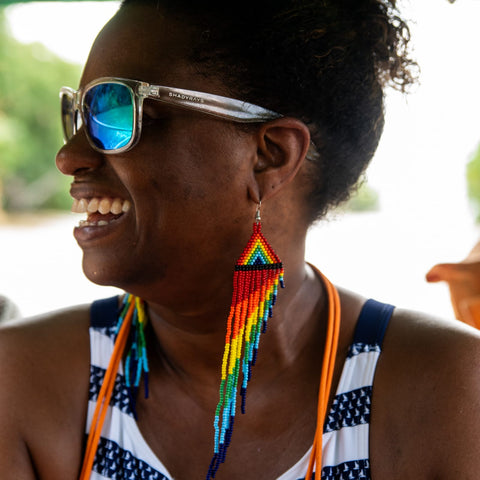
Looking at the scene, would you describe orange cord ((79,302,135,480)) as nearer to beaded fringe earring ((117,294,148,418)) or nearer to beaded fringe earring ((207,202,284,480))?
beaded fringe earring ((117,294,148,418))

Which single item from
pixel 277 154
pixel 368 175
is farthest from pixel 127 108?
pixel 368 175

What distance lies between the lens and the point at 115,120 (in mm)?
1609

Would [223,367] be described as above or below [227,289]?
below

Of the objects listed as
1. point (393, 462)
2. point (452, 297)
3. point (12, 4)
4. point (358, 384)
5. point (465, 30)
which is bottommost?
point (393, 462)

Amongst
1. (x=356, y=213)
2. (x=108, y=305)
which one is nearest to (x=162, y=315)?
(x=108, y=305)

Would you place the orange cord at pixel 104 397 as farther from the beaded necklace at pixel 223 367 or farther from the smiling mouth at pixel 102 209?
the smiling mouth at pixel 102 209

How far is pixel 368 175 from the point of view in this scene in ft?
7.16

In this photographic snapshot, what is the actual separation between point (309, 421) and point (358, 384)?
0.54ft

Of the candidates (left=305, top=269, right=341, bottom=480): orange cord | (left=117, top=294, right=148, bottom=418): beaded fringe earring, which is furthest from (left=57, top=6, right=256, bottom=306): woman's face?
(left=305, top=269, right=341, bottom=480): orange cord

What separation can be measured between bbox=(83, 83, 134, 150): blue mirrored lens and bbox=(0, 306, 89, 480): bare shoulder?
2.09 feet

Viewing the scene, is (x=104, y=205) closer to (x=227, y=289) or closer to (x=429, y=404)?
(x=227, y=289)

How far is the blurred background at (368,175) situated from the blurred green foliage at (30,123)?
0.03 metres

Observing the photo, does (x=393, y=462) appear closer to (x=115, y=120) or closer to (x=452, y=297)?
(x=452, y=297)

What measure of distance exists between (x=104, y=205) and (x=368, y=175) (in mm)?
941
